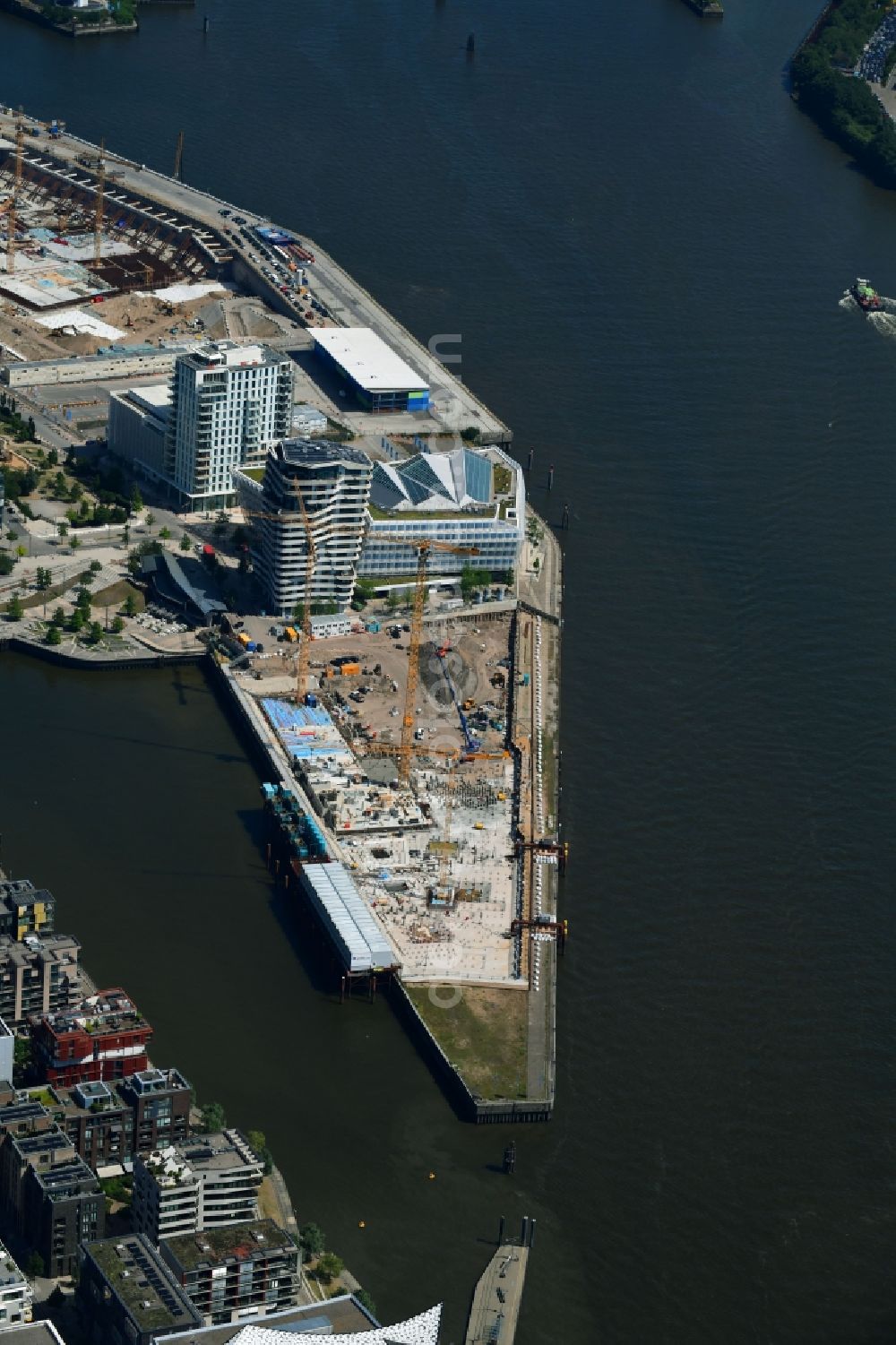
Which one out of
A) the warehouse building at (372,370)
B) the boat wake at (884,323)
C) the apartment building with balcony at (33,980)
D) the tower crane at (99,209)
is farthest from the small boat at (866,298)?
the apartment building with balcony at (33,980)

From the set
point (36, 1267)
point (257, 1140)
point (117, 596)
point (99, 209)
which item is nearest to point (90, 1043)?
point (257, 1140)

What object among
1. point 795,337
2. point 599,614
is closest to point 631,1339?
point 599,614

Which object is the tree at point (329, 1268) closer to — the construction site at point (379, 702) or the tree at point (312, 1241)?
the tree at point (312, 1241)

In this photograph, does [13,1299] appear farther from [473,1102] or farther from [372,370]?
[372,370]

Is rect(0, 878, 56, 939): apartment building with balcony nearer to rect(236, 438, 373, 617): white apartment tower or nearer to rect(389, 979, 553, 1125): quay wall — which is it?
rect(389, 979, 553, 1125): quay wall

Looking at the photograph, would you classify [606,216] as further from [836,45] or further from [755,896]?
[755,896]

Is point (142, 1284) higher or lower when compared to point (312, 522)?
lower
